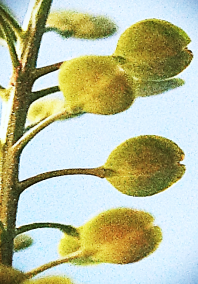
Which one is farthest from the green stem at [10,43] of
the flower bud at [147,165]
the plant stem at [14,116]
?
the flower bud at [147,165]

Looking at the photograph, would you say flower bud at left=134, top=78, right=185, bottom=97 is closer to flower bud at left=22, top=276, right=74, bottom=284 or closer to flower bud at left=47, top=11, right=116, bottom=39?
flower bud at left=47, top=11, right=116, bottom=39

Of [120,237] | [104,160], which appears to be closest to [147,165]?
[120,237]

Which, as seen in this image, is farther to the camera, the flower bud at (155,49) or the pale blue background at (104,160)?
the pale blue background at (104,160)

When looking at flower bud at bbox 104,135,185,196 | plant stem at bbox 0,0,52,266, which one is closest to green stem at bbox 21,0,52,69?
plant stem at bbox 0,0,52,266

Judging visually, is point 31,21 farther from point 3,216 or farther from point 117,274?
→ point 117,274

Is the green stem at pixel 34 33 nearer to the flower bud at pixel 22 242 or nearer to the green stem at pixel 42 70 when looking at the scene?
the green stem at pixel 42 70

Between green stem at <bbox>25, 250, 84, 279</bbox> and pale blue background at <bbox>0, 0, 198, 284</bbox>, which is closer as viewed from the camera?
green stem at <bbox>25, 250, 84, 279</bbox>
